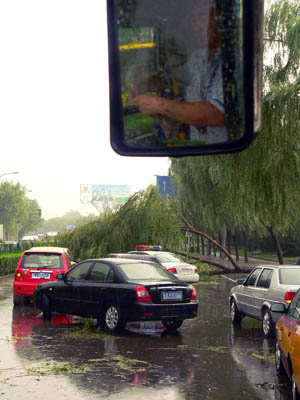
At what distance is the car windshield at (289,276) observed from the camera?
12094 mm

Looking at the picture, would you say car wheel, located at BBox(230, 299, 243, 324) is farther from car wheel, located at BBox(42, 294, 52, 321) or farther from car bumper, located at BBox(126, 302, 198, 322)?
car wheel, located at BBox(42, 294, 52, 321)

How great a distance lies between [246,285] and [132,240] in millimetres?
15860

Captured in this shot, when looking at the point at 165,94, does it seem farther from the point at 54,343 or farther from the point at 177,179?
the point at 177,179

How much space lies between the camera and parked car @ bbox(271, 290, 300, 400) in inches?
250

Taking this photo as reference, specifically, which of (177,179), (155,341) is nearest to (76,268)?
(155,341)

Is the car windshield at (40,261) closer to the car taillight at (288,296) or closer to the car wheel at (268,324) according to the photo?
the car wheel at (268,324)

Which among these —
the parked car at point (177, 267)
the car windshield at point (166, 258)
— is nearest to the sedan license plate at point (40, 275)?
the parked car at point (177, 267)

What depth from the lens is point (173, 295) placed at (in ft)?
40.9

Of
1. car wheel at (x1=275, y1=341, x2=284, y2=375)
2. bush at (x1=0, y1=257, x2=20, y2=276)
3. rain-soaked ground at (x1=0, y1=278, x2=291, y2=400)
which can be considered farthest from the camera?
bush at (x1=0, y1=257, x2=20, y2=276)

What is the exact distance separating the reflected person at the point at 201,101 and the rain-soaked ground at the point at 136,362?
5627mm

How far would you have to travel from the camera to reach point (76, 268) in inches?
568

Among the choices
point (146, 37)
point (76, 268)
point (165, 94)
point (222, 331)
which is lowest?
point (222, 331)

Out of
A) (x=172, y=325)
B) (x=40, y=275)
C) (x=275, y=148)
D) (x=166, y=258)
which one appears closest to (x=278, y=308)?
(x=172, y=325)

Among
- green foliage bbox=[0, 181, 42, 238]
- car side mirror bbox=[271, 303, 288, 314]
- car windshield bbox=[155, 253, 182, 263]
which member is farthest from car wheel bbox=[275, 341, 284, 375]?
green foliage bbox=[0, 181, 42, 238]
